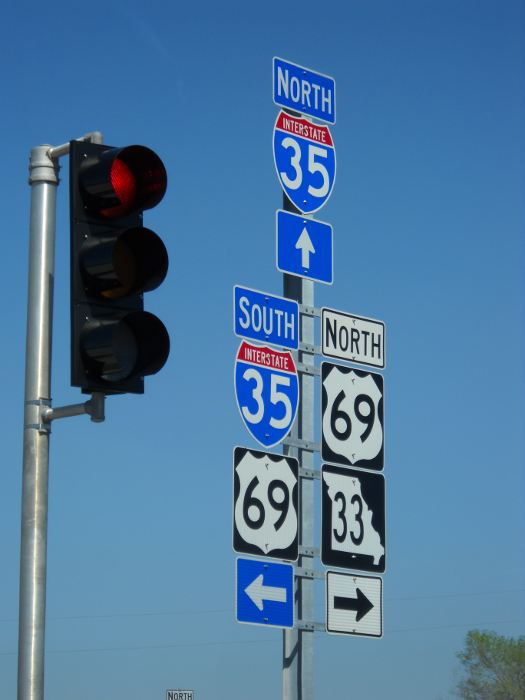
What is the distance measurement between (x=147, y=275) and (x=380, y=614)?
4432 millimetres

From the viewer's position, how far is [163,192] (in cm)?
636

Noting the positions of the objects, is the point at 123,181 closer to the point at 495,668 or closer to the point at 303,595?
the point at 303,595

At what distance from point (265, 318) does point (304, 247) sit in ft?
3.26

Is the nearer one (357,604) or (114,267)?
(114,267)

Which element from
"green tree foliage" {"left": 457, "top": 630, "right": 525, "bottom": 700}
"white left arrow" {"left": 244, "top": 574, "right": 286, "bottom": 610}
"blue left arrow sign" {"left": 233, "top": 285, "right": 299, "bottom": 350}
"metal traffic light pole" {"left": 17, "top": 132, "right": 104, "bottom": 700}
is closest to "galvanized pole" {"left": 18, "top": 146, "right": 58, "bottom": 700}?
"metal traffic light pole" {"left": 17, "top": 132, "right": 104, "bottom": 700}

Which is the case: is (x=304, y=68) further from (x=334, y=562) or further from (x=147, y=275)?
(x=147, y=275)

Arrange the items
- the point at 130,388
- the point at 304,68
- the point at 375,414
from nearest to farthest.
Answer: the point at 130,388, the point at 375,414, the point at 304,68

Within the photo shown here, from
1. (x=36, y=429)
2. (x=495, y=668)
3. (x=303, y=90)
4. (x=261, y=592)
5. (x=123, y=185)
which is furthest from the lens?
(x=495, y=668)

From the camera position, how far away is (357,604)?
9844 mm

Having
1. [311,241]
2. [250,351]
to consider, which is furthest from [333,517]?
[311,241]

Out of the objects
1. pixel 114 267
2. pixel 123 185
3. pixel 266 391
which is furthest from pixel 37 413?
pixel 266 391

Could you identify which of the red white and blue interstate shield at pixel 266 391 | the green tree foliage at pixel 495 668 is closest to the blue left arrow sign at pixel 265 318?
the red white and blue interstate shield at pixel 266 391

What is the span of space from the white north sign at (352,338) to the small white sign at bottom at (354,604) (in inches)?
62.7

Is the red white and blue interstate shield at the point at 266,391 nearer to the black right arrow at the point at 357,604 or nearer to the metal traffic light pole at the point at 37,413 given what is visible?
the black right arrow at the point at 357,604
